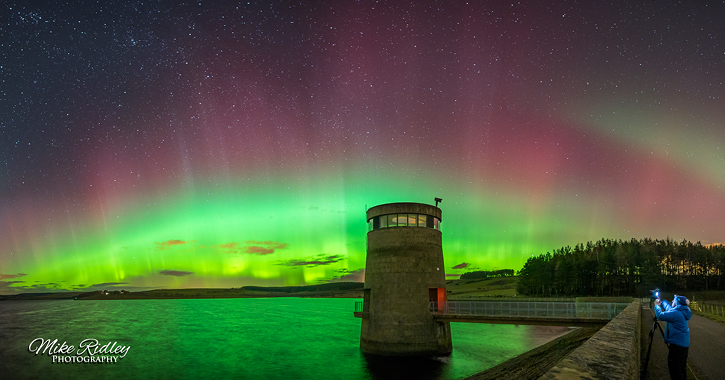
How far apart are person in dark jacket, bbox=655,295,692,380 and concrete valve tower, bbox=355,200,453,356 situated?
21.7 meters

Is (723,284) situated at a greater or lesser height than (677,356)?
lesser

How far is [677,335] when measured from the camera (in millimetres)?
7961

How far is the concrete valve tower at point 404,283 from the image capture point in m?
28.8

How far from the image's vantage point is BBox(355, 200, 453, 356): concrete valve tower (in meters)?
28.8

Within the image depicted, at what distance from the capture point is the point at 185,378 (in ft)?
105

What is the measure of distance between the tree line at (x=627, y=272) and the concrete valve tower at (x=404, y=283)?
267 feet

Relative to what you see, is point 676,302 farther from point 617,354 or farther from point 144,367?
point 144,367

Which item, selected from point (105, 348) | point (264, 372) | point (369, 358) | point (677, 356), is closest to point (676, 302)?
point (677, 356)

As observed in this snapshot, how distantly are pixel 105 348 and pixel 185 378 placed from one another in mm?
23002

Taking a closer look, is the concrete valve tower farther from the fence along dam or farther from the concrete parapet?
the concrete parapet

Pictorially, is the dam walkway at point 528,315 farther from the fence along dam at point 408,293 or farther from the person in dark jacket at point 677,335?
the person in dark jacket at point 677,335

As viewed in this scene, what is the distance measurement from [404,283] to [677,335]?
22.0 m
